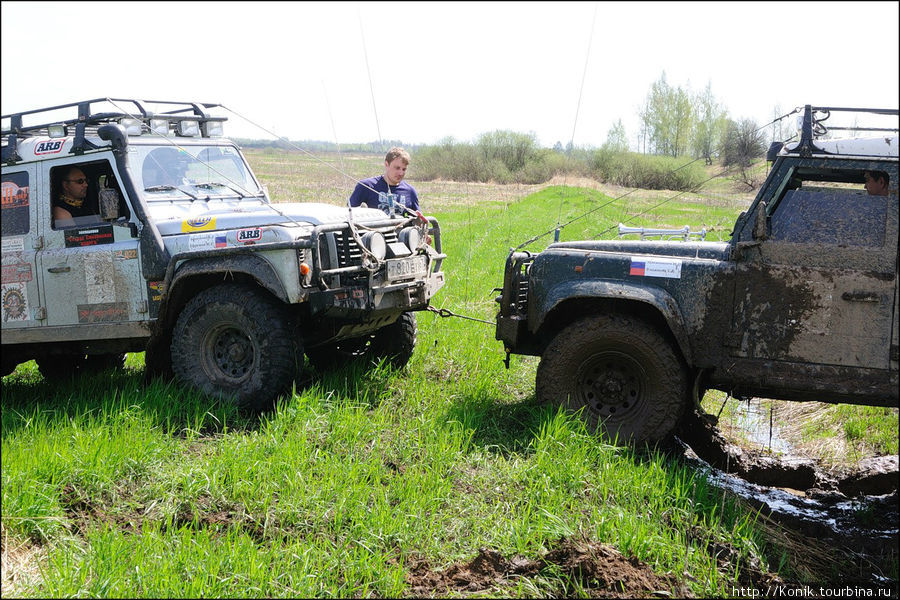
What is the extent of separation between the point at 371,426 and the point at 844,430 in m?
4.01

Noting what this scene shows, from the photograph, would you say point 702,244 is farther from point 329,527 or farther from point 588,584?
point 329,527

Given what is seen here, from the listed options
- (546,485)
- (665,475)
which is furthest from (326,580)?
(665,475)

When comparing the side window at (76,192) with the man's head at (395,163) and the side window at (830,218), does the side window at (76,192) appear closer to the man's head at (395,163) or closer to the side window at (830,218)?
the man's head at (395,163)

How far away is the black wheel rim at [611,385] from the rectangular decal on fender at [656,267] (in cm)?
58

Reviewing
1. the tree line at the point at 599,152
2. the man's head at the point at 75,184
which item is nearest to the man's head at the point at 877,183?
the man's head at the point at 75,184

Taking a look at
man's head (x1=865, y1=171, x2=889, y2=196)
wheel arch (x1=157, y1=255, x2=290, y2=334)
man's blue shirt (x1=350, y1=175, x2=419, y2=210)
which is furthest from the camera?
man's blue shirt (x1=350, y1=175, x2=419, y2=210)

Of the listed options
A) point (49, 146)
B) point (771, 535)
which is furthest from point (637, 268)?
point (49, 146)

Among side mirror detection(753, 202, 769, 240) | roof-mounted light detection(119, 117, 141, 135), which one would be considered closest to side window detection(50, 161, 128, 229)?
roof-mounted light detection(119, 117, 141, 135)

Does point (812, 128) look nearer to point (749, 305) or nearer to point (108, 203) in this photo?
point (749, 305)

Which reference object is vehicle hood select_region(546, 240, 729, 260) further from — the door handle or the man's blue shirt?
the man's blue shirt

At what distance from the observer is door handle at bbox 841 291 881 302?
4.76 metres

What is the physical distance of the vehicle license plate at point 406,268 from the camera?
581cm

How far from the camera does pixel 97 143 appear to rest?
616 cm

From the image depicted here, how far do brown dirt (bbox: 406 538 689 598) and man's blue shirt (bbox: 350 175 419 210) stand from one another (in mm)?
3981
